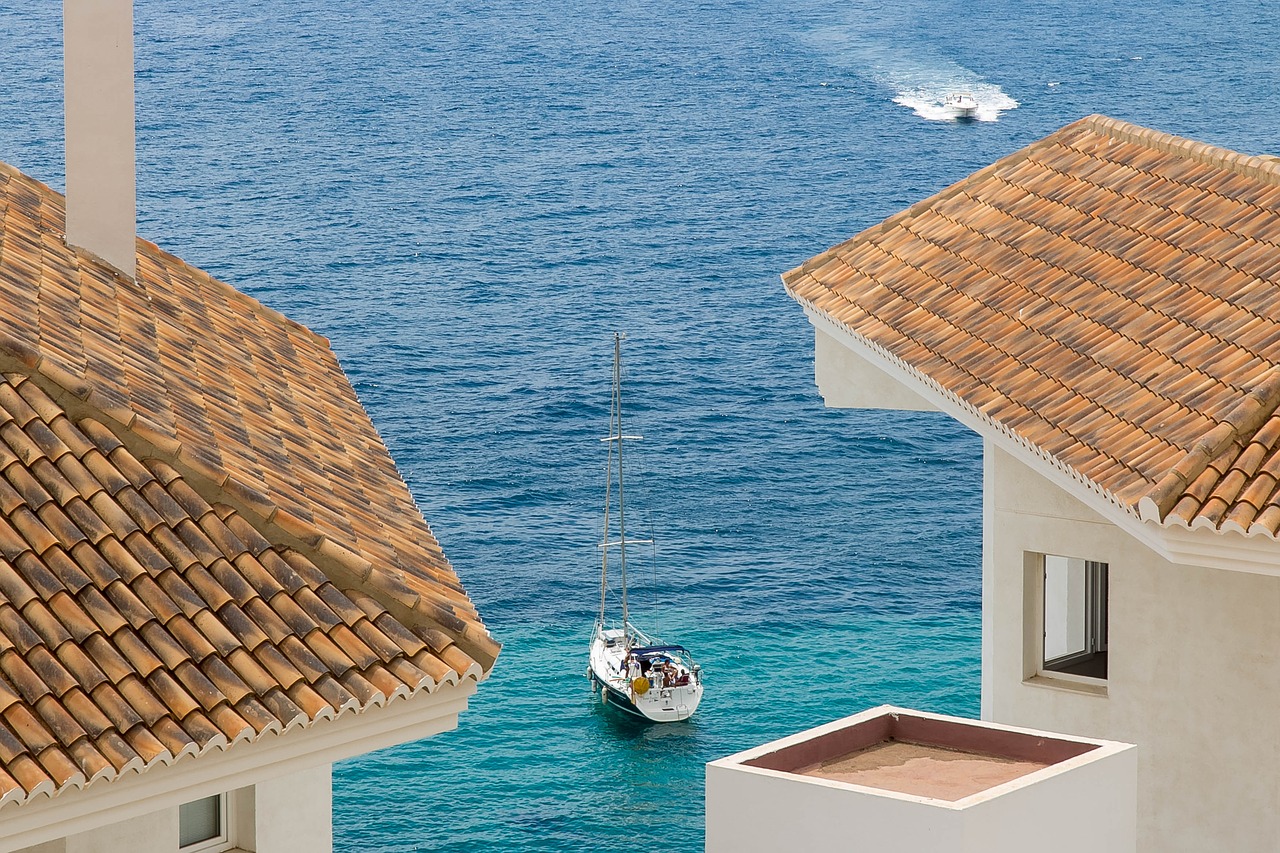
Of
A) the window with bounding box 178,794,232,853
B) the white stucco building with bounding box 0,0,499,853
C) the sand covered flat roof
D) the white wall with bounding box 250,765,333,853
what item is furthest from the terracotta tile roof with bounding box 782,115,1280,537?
the window with bounding box 178,794,232,853

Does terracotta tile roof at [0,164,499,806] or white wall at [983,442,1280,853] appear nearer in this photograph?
terracotta tile roof at [0,164,499,806]

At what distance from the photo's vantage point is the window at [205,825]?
12148 millimetres

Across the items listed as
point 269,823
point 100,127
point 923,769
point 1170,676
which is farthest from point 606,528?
point 269,823

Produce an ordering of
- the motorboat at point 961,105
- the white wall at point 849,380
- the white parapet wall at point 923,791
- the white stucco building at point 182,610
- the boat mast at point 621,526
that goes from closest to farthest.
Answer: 1. the white stucco building at point 182,610
2. the white parapet wall at point 923,791
3. the white wall at point 849,380
4. the boat mast at point 621,526
5. the motorboat at point 961,105

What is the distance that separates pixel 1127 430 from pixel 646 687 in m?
43.7

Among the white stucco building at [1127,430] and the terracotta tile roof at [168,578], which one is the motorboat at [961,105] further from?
the terracotta tile roof at [168,578]

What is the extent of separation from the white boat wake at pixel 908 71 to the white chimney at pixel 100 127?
112587 mm

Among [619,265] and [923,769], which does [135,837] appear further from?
[619,265]

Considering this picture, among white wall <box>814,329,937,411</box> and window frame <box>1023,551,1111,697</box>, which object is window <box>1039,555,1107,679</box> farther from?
white wall <box>814,329,937,411</box>

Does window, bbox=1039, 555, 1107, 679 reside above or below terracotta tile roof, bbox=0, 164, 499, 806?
below

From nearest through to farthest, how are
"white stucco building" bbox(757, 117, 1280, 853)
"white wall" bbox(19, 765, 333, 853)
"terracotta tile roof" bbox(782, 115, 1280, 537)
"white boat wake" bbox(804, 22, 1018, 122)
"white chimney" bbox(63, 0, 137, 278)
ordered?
→ "white wall" bbox(19, 765, 333, 853)
"terracotta tile roof" bbox(782, 115, 1280, 537)
"white stucco building" bbox(757, 117, 1280, 853)
"white chimney" bbox(63, 0, 137, 278)
"white boat wake" bbox(804, 22, 1018, 122)

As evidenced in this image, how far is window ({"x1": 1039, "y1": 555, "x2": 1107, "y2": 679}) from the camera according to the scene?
1902 cm

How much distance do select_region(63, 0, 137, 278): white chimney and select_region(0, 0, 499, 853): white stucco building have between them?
1.91 m

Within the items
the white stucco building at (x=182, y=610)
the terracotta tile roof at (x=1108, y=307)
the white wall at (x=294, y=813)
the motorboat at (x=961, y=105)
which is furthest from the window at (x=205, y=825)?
the motorboat at (x=961, y=105)
